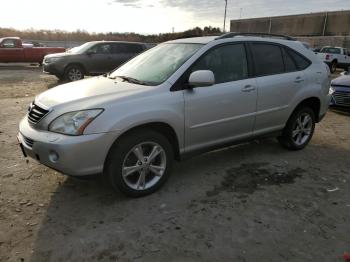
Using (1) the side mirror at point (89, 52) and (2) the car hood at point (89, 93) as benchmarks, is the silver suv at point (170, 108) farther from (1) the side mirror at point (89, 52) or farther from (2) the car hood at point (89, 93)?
(1) the side mirror at point (89, 52)

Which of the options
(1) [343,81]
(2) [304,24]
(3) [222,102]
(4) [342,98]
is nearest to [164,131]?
(3) [222,102]

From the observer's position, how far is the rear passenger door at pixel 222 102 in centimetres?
439

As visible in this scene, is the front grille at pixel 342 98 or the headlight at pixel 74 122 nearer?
the headlight at pixel 74 122

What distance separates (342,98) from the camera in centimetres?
918

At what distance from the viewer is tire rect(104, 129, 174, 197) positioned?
12.7ft

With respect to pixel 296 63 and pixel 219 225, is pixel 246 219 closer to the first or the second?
pixel 219 225

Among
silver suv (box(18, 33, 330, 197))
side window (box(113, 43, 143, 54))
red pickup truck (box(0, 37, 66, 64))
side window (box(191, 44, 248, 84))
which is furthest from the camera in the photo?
red pickup truck (box(0, 37, 66, 64))

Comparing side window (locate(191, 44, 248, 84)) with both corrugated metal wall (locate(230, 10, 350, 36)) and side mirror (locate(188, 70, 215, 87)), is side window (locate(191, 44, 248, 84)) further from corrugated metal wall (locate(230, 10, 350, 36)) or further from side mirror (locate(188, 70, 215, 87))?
corrugated metal wall (locate(230, 10, 350, 36))

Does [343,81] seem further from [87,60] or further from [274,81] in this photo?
[87,60]

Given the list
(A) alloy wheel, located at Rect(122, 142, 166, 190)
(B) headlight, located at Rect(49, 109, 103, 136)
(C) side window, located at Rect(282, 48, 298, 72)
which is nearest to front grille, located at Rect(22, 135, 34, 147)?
(B) headlight, located at Rect(49, 109, 103, 136)

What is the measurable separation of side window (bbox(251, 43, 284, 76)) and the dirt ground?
1.29 meters

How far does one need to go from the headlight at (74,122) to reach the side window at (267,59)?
2.42 metres

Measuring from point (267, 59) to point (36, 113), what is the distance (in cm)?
313

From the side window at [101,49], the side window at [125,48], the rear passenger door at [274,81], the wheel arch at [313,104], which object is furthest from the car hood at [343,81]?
the side window at [101,49]
